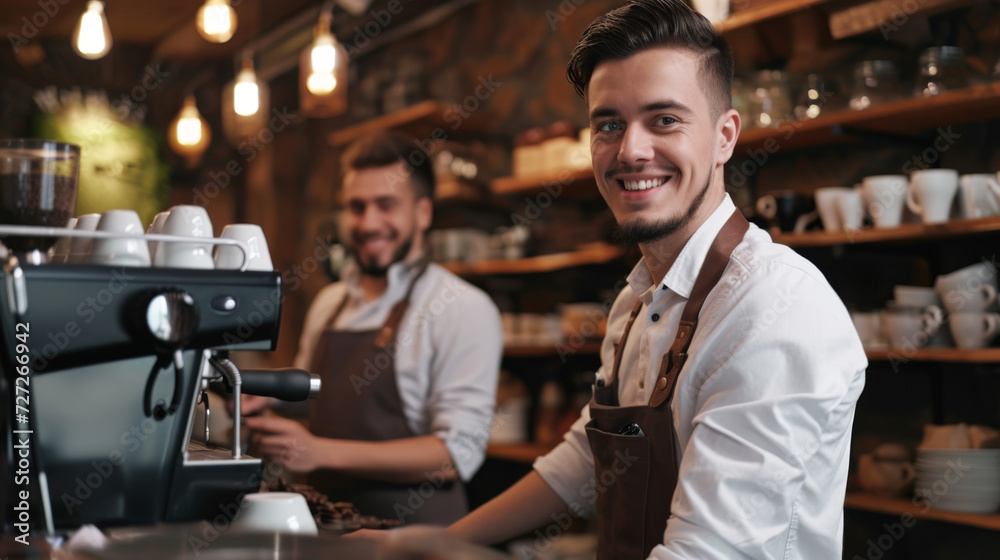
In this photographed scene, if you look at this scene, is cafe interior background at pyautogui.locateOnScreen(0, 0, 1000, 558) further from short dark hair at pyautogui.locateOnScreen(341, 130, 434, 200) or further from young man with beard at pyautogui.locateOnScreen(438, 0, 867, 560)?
short dark hair at pyautogui.locateOnScreen(341, 130, 434, 200)

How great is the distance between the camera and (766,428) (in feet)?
3.57

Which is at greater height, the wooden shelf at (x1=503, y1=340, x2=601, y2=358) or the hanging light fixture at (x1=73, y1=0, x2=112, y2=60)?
the hanging light fixture at (x1=73, y1=0, x2=112, y2=60)

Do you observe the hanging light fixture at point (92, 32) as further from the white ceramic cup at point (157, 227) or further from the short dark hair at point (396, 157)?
the white ceramic cup at point (157, 227)

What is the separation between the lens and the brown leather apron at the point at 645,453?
129 centimetres

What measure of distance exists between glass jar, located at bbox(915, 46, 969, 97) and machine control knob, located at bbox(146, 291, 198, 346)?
205 cm

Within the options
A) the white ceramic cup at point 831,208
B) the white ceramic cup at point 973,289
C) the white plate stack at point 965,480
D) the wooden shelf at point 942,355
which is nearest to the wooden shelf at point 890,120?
the white ceramic cup at point 831,208

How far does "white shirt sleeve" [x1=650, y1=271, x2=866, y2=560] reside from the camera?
3.51 ft

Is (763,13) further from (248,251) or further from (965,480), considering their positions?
(248,251)

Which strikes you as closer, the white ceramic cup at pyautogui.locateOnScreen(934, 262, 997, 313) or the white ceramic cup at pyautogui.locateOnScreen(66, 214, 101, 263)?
the white ceramic cup at pyautogui.locateOnScreen(66, 214, 101, 263)

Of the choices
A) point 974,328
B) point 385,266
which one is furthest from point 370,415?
point 974,328

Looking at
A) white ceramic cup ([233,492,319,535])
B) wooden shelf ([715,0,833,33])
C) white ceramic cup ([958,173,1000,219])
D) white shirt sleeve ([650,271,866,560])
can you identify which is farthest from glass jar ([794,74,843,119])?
white ceramic cup ([233,492,319,535])

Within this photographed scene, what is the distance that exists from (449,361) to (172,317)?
1.56 metres

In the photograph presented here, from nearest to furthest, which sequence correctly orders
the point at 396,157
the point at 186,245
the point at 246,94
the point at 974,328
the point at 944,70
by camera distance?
1. the point at 186,245
2. the point at 974,328
3. the point at 944,70
4. the point at 396,157
5. the point at 246,94

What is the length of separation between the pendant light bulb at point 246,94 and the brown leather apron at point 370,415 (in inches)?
54.9
